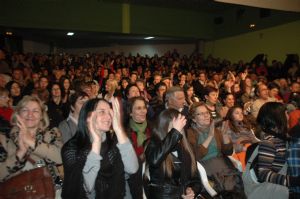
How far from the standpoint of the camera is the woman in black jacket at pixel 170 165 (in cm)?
246

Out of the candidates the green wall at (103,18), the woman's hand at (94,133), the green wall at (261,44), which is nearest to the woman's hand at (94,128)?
the woman's hand at (94,133)

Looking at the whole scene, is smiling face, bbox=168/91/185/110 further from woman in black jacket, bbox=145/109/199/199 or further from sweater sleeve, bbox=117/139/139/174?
sweater sleeve, bbox=117/139/139/174

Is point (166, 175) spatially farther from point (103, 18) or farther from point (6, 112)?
point (103, 18)

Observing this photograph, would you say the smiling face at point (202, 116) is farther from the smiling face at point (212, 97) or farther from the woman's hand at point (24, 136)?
the smiling face at point (212, 97)

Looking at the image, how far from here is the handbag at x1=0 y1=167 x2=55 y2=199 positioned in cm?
218

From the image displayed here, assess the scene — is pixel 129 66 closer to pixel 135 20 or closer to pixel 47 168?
pixel 135 20

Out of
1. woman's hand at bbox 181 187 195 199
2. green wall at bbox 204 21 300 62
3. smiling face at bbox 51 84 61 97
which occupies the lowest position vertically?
woman's hand at bbox 181 187 195 199

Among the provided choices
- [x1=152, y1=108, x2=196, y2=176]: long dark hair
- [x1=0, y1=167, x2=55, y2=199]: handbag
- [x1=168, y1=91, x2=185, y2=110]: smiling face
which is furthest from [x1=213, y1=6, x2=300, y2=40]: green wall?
[x1=0, y1=167, x2=55, y2=199]: handbag

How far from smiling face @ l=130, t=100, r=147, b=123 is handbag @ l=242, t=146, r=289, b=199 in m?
1.40

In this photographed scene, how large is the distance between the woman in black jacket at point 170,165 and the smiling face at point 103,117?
426 millimetres

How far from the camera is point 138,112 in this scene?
3643 mm

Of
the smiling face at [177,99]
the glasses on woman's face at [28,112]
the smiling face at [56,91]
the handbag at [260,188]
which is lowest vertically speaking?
the handbag at [260,188]

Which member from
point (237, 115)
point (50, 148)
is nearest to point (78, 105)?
point (50, 148)

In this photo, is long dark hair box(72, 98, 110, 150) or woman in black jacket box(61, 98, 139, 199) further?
long dark hair box(72, 98, 110, 150)
